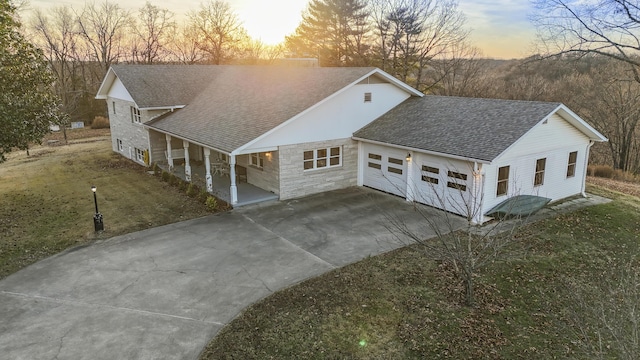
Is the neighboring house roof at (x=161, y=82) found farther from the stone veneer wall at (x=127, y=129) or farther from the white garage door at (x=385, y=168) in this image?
the white garage door at (x=385, y=168)

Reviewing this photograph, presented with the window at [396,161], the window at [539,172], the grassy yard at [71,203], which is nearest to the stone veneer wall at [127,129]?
the grassy yard at [71,203]

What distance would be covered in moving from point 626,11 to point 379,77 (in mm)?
12352

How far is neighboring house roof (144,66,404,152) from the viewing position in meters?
17.0

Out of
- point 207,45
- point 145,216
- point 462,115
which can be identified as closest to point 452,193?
point 462,115

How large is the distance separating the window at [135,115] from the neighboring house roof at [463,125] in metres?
13.8

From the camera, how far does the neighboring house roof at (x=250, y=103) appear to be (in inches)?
671

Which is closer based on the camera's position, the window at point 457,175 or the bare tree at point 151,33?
the window at point 457,175

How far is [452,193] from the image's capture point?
1538cm

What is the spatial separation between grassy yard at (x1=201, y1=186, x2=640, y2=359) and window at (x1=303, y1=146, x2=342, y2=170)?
6805mm

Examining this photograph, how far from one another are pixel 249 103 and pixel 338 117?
5.25 metres

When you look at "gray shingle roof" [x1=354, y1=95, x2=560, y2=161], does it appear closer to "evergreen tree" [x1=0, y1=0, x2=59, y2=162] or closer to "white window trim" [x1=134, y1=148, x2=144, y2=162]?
"evergreen tree" [x1=0, y1=0, x2=59, y2=162]

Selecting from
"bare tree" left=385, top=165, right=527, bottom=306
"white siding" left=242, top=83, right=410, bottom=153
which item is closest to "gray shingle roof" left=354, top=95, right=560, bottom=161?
Answer: "white siding" left=242, top=83, right=410, bottom=153

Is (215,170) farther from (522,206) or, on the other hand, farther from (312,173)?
(522,206)

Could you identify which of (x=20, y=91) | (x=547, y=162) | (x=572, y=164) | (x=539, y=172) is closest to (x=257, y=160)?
(x=20, y=91)
